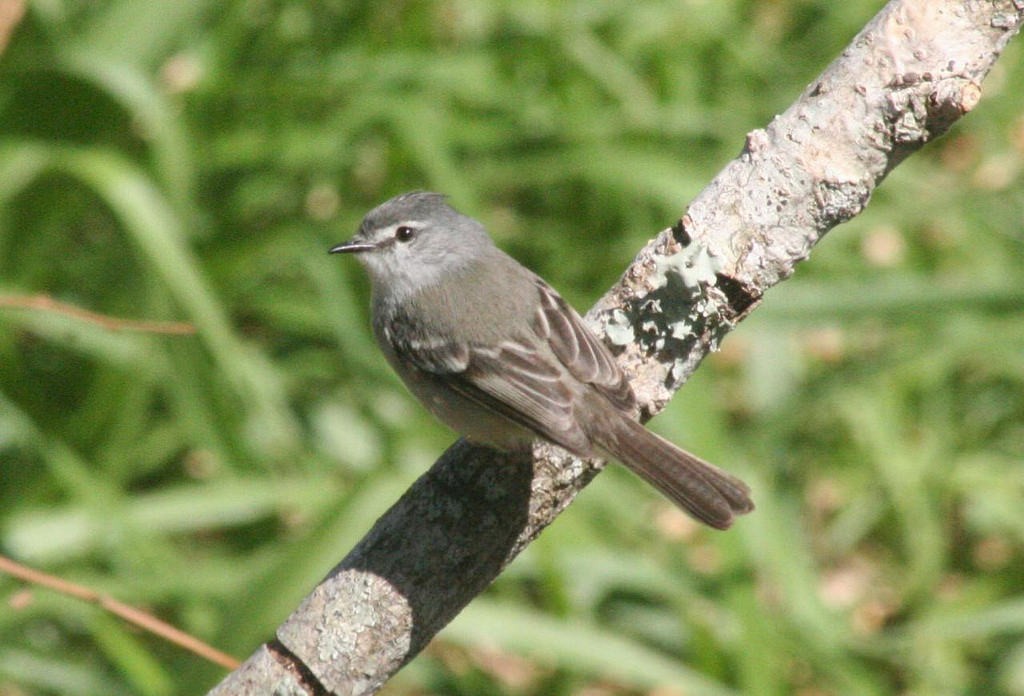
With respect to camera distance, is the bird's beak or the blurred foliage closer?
the bird's beak

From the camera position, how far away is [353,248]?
11.5 ft

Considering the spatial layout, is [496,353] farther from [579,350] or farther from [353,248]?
[353,248]

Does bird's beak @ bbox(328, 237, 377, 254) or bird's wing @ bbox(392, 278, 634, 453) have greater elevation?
bird's beak @ bbox(328, 237, 377, 254)

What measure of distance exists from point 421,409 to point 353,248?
1362 millimetres

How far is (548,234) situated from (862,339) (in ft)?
4.79

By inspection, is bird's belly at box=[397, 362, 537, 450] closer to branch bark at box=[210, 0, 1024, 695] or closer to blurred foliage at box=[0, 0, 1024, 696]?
branch bark at box=[210, 0, 1024, 695]

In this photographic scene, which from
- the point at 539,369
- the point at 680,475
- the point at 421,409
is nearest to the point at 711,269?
the point at 680,475

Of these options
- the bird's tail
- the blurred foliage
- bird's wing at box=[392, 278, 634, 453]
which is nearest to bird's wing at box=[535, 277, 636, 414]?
bird's wing at box=[392, 278, 634, 453]

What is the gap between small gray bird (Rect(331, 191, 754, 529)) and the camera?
266cm

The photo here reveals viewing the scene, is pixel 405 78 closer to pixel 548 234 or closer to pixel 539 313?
pixel 548 234

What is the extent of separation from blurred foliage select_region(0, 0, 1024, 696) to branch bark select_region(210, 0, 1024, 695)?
145 centimetres

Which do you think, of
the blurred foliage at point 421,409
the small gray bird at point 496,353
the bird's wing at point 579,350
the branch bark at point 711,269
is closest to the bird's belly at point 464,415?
the small gray bird at point 496,353

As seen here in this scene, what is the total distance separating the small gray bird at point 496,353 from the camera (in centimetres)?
266

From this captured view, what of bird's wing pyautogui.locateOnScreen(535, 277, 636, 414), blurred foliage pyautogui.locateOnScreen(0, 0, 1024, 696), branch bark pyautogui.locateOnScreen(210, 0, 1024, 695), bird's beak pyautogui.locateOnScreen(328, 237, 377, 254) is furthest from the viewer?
blurred foliage pyautogui.locateOnScreen(0, 0, 1024, 696)
